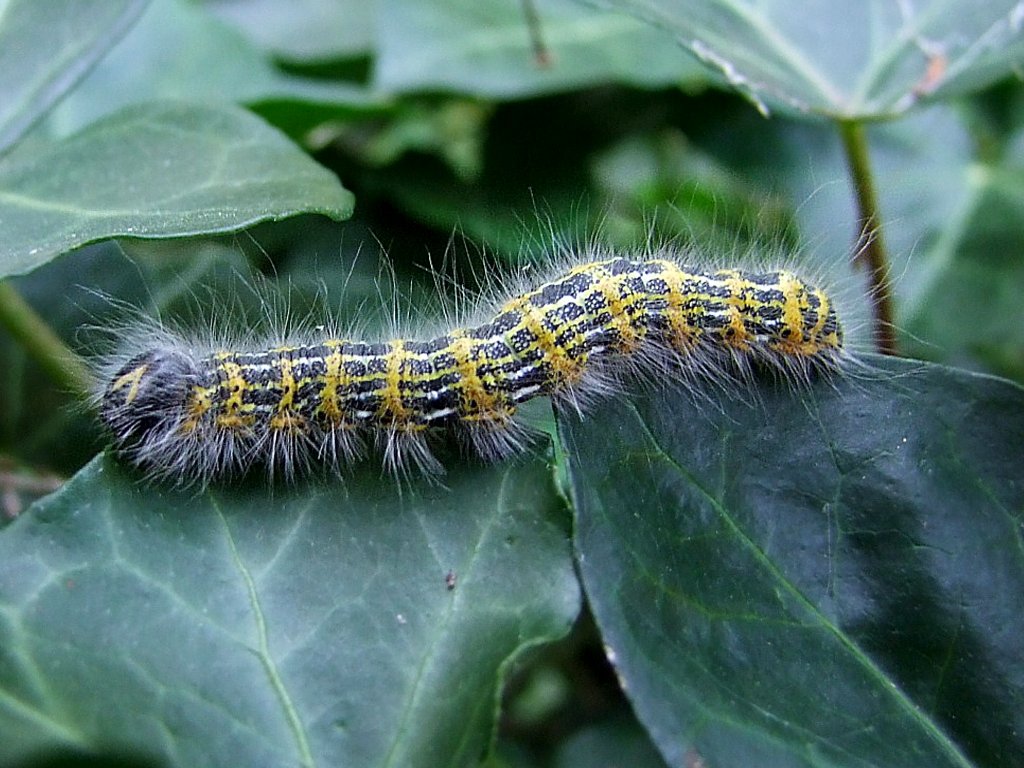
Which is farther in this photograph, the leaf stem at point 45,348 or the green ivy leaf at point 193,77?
the green ivy leaf at point 193,77

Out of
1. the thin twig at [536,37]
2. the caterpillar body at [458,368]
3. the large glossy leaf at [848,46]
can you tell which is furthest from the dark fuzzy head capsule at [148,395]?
the thin twig at [536,37]

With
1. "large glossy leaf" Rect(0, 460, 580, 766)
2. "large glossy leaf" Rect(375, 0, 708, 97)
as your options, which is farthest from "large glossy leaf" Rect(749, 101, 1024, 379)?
"large glossy leaf" Rect(0, 460, 580, 766)

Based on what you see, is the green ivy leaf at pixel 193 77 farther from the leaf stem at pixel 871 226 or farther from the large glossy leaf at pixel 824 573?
the large glossy leaf at pixel 824 573

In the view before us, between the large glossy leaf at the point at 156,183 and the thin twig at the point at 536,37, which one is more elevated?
the large glossy leaf at the point at 156,183

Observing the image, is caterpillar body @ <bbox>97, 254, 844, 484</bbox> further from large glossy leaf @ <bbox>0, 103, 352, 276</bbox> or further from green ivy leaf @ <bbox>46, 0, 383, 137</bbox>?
green ivy leaf @ <bbox>46, 0, 383, 137</bbox>

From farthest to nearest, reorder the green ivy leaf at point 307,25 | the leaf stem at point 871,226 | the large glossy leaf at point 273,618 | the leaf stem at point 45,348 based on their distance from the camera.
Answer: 1. the green ivy leaf at point 307,25
2. the leaf stem at point 871,226
3. the leaf stem at point 45,348
4. the large glossy leaf at point 273,618

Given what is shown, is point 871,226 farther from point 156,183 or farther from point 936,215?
point 156,183

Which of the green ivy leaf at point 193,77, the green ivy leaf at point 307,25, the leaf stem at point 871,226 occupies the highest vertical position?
the green ivy leaf at point 193,77

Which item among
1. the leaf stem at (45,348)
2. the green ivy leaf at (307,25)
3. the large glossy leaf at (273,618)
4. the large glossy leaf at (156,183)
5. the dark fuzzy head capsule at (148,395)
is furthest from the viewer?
the green ivy leaf at (307,25)
